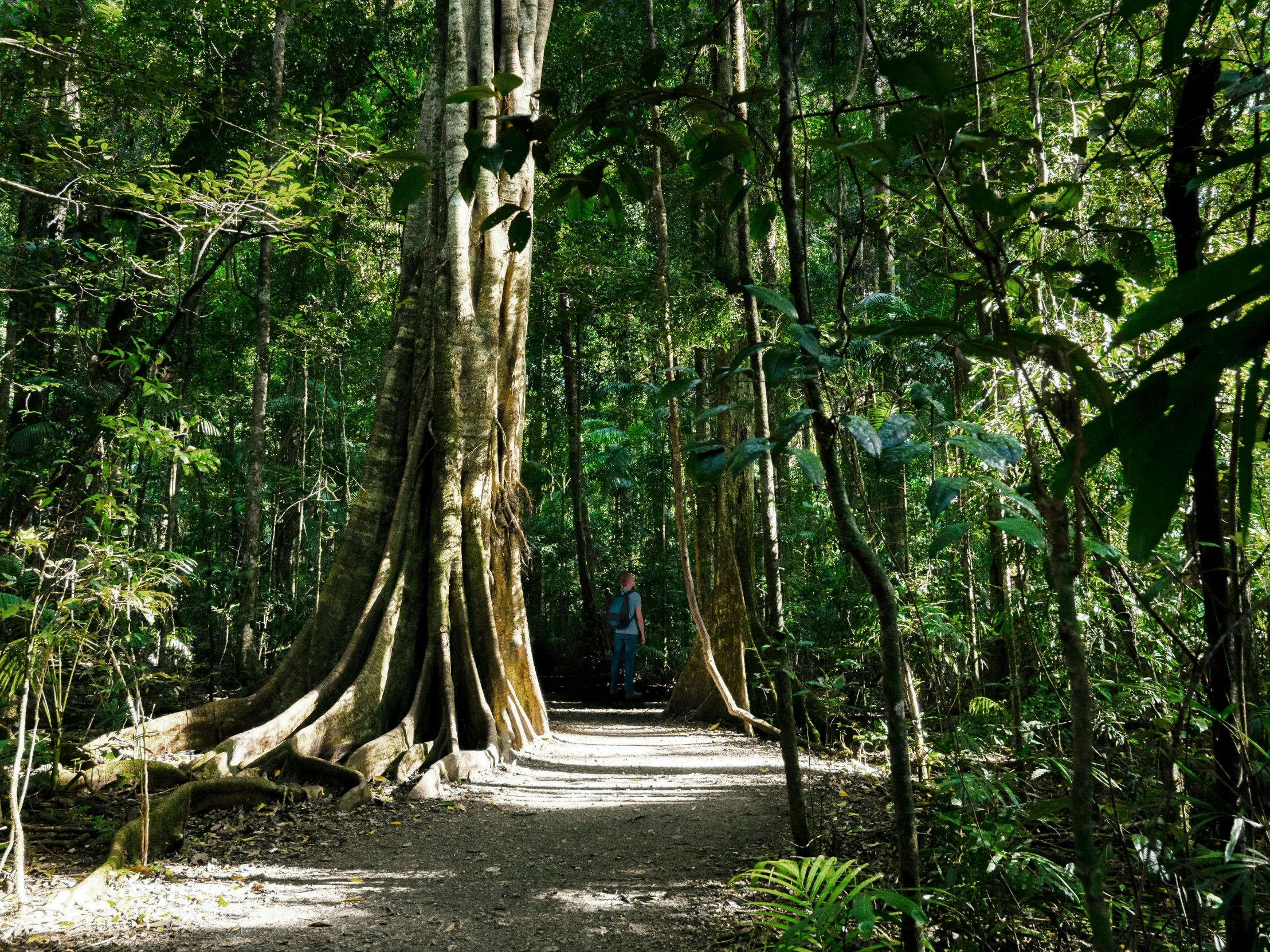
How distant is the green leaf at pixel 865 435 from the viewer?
1272 mm

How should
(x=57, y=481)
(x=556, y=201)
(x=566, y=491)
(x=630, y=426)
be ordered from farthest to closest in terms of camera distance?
(x=566, y=491), (x=630, y=426), (x=57, y=481), (x=556, y=201)

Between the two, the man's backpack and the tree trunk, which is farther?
the tree trunk

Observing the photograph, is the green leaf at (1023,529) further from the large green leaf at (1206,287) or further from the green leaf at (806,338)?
the large green leaf at (1206,287)

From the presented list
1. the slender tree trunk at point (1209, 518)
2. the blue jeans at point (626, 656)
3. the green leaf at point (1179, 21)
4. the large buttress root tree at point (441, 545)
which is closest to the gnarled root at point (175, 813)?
the large buttress root tree at point (441, 545)

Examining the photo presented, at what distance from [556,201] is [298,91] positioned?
44.7ft

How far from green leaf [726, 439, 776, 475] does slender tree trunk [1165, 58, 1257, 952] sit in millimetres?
899

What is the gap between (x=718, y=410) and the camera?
1.57 metres

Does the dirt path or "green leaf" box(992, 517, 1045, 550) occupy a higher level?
"green leaf" box(992, 517, 1045, 550)

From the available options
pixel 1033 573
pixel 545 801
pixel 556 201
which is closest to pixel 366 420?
pixel 545 801

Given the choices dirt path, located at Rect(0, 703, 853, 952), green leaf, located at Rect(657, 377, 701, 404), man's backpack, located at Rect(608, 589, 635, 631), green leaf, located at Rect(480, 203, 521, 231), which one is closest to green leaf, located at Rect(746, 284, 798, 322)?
green leaf, located at Rect(657, 377, 701, 404)

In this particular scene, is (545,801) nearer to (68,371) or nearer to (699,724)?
(699,724)

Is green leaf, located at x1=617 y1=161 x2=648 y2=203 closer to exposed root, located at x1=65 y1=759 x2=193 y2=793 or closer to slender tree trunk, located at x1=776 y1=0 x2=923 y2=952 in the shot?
slender tree trunk, located at x1=776 y1=0 x2=923 y2=952

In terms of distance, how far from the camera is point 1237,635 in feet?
5.41

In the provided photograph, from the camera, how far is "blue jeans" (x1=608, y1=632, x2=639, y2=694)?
10.9 metres
